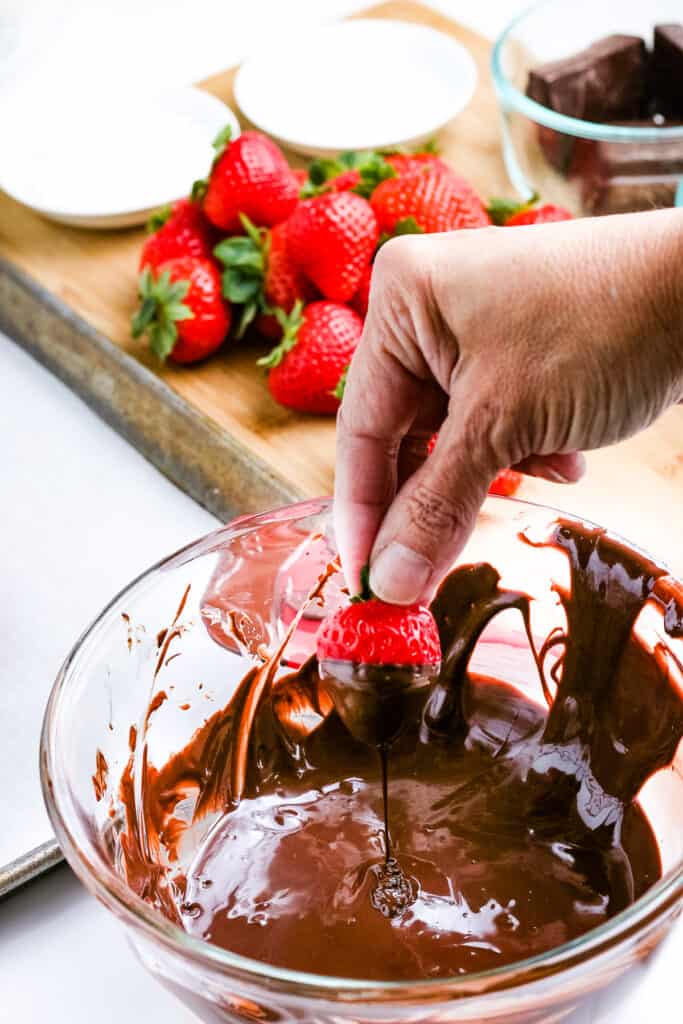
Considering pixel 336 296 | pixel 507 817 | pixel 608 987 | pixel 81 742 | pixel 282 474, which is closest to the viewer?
pixel 608 987

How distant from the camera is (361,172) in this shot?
1637 mm

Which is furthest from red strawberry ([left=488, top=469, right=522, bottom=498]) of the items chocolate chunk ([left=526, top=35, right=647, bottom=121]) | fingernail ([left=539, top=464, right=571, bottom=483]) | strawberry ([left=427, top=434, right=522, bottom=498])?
chocolate chunk ([left=526, top=35, right=647, bottom=121])

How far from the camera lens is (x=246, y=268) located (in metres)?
1.61

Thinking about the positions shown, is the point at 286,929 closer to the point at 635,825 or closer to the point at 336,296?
the point at 635,825

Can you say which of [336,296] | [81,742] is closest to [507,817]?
[81,742]

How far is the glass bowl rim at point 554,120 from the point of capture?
1643mm

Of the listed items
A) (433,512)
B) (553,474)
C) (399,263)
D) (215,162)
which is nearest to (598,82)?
(215,162)

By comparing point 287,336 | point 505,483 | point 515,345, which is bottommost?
point 505,483

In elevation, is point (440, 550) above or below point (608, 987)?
above

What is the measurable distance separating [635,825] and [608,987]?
0.70ft

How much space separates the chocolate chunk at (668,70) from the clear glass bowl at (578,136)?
9 centimetres

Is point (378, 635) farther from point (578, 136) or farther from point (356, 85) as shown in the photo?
point (356, 85)

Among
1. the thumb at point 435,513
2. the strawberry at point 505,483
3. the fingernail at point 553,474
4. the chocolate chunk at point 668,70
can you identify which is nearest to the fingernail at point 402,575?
the thumb at point 435,513

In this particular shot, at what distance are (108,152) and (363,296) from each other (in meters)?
0.61
